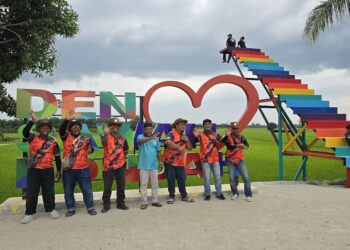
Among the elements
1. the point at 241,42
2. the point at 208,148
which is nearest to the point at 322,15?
the point at 241,42

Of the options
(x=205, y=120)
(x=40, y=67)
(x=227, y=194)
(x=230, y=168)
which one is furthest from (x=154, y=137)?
(x=40, y=67)


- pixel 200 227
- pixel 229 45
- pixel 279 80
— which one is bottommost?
pixel 200 227

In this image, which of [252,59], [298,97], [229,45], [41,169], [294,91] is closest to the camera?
[41,169]

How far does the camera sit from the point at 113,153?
5633 mm

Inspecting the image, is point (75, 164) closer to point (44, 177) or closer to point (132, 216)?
point (44, 177)

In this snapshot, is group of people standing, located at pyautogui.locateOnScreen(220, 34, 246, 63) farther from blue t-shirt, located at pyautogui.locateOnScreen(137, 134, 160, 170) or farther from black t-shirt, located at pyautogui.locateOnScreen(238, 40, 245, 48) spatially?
blue t-shirt, located at pyautogui.locateOnScreen(137, 134, 160, 170)

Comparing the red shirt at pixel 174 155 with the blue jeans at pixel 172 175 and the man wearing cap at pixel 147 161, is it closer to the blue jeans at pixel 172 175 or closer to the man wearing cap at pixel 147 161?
the blue jeans at pixel 172 175

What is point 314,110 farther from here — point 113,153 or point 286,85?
point 113,153

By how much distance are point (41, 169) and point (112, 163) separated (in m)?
1.12

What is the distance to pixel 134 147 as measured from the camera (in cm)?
720

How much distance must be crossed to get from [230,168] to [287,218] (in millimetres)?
1700

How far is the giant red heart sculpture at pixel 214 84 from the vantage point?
7.35m

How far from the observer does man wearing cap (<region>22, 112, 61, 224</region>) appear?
5203 mm

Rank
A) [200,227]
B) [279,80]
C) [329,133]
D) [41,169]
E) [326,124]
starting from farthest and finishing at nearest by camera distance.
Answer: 1. [279,80]
2. [326,124]
3. [329,133]
4. [41,169]
5. [200,227]
